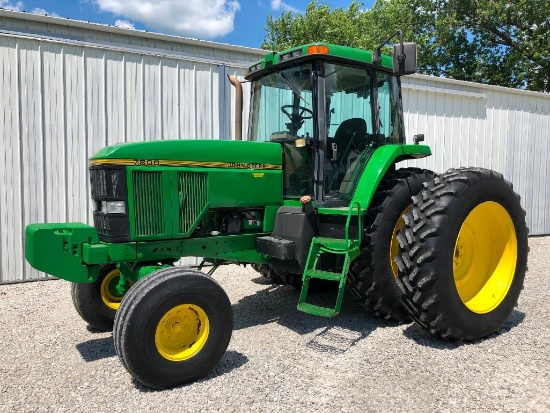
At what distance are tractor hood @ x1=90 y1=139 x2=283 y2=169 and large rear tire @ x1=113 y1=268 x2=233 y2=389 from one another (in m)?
0.90

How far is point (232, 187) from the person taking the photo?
4.08 metres

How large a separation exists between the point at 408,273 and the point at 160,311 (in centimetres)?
191

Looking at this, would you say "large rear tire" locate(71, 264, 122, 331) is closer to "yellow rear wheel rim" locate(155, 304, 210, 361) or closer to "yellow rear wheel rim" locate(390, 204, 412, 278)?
"yellow rear wheel rim" locate(155, 304, 210, 361)

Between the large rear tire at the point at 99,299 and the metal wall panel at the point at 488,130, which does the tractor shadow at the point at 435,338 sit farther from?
the metal wall panel at the point at 488,130

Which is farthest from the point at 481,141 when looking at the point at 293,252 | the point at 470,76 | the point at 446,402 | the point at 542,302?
the point at 470,76

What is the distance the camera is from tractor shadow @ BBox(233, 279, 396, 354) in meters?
4.12

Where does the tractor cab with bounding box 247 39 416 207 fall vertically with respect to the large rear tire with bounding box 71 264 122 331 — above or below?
above

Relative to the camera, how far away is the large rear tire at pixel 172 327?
3107 mm

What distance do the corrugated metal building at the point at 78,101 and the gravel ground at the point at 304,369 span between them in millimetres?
1838

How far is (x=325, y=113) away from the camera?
13.9 feet

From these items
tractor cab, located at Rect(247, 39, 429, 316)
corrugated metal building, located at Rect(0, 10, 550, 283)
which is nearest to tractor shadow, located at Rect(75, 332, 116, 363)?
tractor cab, located at Rect(247, 39, 429, 316)

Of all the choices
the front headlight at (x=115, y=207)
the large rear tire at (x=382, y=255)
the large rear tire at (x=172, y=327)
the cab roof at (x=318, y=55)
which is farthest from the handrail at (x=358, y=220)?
the front headlight at (x=115, y=207)

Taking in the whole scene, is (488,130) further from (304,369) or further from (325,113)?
(304,369)

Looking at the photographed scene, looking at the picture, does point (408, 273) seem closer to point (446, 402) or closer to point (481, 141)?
point (446, 402)
